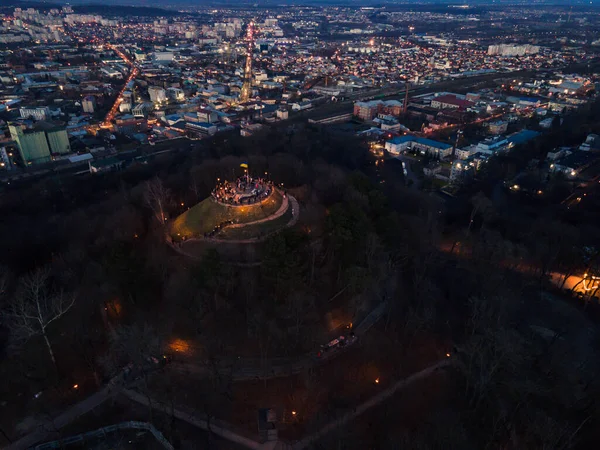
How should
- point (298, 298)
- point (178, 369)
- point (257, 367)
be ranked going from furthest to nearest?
point (298, 298) < point (257, 367) < point (178, 369)

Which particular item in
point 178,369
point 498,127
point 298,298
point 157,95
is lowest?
point 157,95

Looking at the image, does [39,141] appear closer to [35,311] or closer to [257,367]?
[35,311]

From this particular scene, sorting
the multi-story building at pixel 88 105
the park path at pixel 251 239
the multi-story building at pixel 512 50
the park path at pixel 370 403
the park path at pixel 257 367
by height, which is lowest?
the multi-story building at pixel 88 105

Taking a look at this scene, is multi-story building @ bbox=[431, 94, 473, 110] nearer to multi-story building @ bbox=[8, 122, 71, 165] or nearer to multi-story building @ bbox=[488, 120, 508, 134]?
multi-story building @ bbox=[488, 120, 508, 134]

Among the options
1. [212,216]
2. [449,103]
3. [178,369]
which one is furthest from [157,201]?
[449,103]

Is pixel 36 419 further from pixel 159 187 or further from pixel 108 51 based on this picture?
pixel 108 51

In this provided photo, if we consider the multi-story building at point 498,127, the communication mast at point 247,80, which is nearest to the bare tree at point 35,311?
the multi-story building at point 498,127

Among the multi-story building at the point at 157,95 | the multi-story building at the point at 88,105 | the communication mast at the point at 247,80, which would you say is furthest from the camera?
the communication mast at the point at 247,80

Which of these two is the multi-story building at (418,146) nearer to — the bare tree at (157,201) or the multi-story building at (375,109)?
the multi-story building at (375,109)

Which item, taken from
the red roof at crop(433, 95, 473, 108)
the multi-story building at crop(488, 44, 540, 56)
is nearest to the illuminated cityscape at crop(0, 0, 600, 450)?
the red roof at crop(433, 95, 473, 108)
